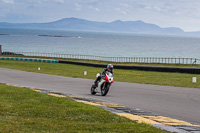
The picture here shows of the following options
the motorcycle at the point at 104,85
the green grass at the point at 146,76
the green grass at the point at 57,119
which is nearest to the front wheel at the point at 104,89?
the motorcycle at the point at 104,85

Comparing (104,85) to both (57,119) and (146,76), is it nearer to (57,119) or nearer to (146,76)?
(57,119)

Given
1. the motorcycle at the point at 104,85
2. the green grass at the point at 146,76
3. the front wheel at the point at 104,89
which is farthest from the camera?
the green grass at the point at 146,76

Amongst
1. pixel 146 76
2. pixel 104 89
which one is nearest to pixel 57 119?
pixel 104 89

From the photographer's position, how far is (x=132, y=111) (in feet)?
36.7

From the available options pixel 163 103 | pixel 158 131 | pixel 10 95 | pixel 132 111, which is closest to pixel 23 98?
pixel 10 95

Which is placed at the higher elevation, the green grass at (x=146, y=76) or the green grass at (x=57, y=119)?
the green grass at (x=146, y=76)

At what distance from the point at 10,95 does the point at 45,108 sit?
3673 mm

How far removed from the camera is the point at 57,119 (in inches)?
370

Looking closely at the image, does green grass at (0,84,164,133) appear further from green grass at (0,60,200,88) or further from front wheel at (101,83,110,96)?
green grass at (0,60,200,88)

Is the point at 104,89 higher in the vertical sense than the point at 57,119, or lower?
higher

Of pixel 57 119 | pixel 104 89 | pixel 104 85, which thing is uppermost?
pixel 104 85

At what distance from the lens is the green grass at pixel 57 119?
7910 mm

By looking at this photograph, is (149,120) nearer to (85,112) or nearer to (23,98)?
(85,112)

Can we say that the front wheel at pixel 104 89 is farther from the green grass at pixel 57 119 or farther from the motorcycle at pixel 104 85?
the green grass at pixel 57 119
